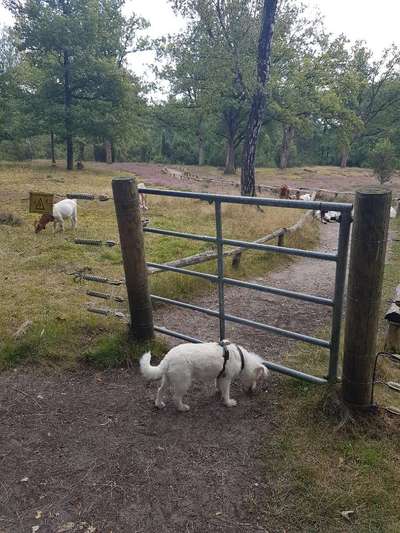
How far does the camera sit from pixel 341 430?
3334 mm

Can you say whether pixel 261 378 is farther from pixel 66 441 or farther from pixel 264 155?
pixel 264 155

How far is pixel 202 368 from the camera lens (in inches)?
143

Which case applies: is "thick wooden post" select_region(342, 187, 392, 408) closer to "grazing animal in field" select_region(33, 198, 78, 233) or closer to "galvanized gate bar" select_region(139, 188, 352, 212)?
"galvanized gate bar" select_region(139, 188, 352, 212)

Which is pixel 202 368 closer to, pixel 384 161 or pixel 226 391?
pixel 226 391

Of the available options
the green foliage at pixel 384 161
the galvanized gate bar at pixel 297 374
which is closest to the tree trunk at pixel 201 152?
the green foliage at pixel 384 161

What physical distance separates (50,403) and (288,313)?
387 centimetres

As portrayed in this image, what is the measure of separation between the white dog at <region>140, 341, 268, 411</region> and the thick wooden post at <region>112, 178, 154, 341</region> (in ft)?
3.52

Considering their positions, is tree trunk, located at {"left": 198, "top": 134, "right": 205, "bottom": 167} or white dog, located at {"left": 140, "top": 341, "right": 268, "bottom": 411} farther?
tree trunk, located at {"left": 198, "top": 134, "right": 205, "bottom": 167}

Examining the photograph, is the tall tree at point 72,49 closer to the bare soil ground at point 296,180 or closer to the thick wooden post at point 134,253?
the bare soil ground at point 296,180

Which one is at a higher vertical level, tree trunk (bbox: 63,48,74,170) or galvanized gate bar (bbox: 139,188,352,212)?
tree trunk (bbox: 63,48,74,170)

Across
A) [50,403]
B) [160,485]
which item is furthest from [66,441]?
[160,485]

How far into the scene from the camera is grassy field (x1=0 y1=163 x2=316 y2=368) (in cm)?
495

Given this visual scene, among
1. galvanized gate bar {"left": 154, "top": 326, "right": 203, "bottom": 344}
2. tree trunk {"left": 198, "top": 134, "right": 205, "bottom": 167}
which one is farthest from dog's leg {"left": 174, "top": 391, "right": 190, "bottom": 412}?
tree trunk {"left": 198, "top": 134, "right": 205, "bottom": 167}

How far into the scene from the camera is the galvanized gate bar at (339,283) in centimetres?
321
